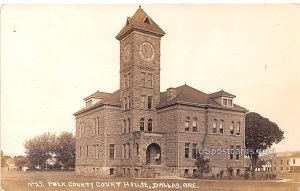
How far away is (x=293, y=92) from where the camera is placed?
7.24m

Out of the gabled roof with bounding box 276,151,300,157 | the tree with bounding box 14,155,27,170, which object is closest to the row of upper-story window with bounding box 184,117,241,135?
the gabled roof with bounding box 276,151,300,157

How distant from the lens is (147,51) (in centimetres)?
766

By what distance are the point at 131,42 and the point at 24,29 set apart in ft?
5.53

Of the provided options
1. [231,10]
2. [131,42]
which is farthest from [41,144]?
[231,10]

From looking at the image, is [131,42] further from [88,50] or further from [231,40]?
[231,40]

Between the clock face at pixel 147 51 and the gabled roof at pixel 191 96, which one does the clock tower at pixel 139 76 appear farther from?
the gabled roof at pixel 191 96

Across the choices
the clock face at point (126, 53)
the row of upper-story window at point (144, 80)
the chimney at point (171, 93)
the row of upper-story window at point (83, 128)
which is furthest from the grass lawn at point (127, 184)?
the clock face at point (126, 53)

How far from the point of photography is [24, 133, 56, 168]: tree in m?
7.49

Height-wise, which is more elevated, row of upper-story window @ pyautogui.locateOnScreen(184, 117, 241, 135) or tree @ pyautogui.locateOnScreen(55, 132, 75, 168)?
row of upper-story window @ pyautogui.locateOnScreen(184, 117, 241, 135)

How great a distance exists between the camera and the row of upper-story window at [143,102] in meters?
7.75

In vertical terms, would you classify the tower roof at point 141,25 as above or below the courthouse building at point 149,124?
above

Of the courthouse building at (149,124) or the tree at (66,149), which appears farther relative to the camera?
the tree at (66,149)

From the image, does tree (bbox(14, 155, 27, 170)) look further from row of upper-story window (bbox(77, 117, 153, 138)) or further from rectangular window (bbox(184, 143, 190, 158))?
rectangular window (bbox(184, 143, 190, 158))

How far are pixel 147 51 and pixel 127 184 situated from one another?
2.15 metres
